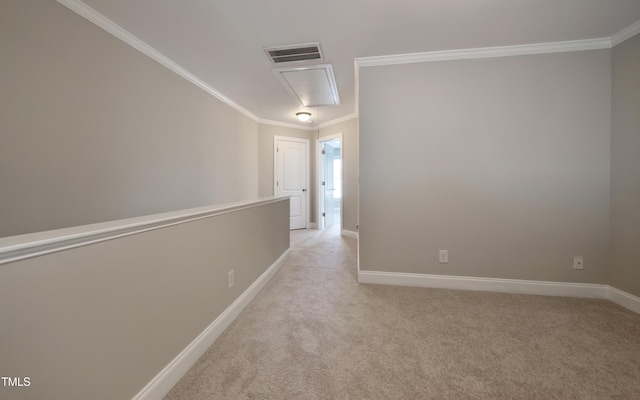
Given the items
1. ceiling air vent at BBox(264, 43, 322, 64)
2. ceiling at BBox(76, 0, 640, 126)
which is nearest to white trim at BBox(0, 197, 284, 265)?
ceiling at BBox(76, 0, 640, 126)

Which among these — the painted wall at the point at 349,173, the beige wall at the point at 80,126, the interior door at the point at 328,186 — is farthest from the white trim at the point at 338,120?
the beige wall at the point at 80,126

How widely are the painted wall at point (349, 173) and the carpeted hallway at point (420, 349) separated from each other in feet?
8.77

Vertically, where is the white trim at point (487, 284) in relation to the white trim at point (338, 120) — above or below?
below

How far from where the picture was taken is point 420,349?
1.60m

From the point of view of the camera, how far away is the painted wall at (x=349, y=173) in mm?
4883

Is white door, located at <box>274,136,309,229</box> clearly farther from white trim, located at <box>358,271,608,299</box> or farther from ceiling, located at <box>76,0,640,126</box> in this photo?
white trim, located at <box>358,271,608,299</box>

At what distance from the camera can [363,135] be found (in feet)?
8.86

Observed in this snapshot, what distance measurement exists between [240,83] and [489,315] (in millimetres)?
3718

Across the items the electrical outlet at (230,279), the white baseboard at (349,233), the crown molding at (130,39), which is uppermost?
the crown molding at (130,39)

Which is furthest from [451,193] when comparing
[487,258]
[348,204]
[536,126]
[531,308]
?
[348,204]

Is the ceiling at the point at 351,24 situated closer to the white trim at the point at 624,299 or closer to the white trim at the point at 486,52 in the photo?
the white trim at the point at 486,52

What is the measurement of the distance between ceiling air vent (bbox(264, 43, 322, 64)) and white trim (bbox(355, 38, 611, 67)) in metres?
0.46

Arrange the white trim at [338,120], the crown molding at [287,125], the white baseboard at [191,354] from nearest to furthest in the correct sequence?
the white baseboard at [191,354] < the white trim at [338,120] < the crown molding at [287,125]

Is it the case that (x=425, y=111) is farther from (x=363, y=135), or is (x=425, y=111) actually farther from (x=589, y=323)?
(x=589, y=323)
